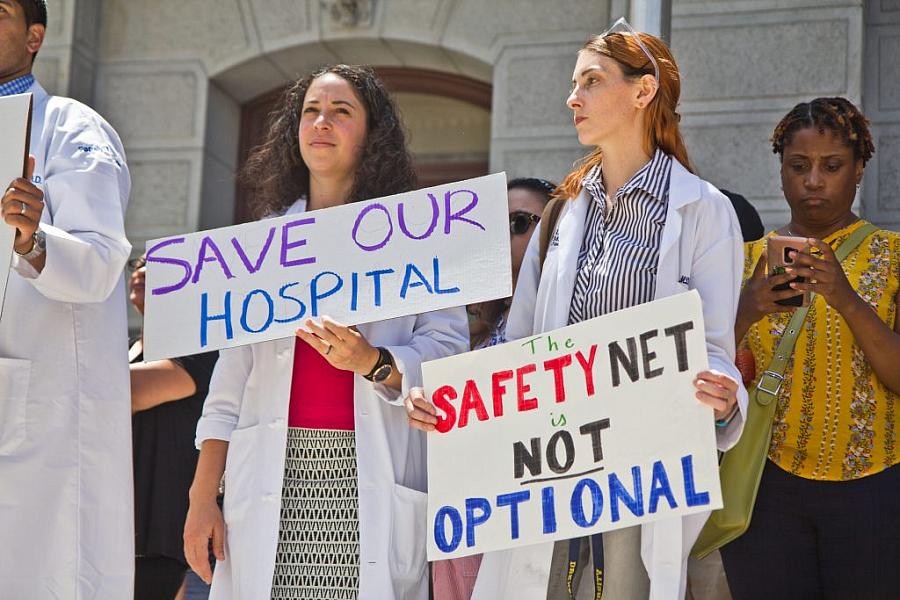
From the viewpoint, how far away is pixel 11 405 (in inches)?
136

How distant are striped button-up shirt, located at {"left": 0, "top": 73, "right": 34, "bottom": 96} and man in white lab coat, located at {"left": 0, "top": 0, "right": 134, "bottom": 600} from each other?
198 mm

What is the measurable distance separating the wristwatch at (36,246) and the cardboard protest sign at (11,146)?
6 cm

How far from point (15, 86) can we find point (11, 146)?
54cm

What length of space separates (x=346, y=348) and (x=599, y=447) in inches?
28.3

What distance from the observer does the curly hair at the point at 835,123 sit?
13.4ft

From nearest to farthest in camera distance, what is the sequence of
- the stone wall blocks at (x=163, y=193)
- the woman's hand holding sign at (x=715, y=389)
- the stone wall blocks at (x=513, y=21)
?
the woman's hand holding sign at (x=715, y=389) < the stone wall blocks at (x=513, y=21) < the stone wall blocks at (x=163, y=193)

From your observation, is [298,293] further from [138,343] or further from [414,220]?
[138,343]

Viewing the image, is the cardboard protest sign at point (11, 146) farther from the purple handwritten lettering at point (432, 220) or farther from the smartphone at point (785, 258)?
the smartphone at point (785, 258)

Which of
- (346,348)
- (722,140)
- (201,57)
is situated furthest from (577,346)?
(201,57)

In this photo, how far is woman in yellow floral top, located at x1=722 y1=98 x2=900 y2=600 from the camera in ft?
11.9

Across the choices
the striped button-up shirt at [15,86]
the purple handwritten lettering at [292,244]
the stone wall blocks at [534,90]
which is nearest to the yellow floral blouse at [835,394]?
the purple handwritten lettering at [292,244]

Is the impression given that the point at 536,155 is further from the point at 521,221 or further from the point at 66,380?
the point at 66,380

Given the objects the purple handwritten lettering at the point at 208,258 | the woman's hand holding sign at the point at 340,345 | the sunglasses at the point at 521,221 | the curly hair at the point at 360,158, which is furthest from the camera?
the sunglasses at the point at 521,221

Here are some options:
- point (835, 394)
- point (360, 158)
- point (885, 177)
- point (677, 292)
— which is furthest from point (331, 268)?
point (885, 177)
